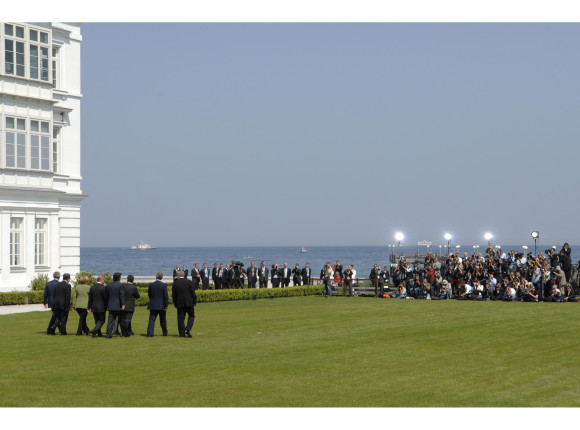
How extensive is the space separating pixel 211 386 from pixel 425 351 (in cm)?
625

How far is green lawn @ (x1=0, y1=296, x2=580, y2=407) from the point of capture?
41.0 ft

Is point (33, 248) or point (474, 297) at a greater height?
point (33, 248)

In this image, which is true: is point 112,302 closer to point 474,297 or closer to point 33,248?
point 33,248

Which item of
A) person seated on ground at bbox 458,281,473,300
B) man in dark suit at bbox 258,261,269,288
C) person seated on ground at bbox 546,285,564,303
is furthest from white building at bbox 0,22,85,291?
person seated on ground at bbox 546,285,564,303

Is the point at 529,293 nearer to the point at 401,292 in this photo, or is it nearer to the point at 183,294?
the point at 401,292

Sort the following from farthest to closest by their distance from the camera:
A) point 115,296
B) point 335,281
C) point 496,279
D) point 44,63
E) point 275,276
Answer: point 275,276, point 335,281, point 496,279, point 44,63, point 115,296

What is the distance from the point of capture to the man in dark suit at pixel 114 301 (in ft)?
68.2

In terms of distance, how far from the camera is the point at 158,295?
20.8 meters

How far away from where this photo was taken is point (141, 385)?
1356cm

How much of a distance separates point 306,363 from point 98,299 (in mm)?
7377

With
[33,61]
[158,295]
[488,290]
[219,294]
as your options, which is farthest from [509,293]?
[33,61]

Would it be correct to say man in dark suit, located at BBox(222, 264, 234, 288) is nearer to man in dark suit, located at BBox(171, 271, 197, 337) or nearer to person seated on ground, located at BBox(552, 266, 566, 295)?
person seated on ground, located at BBox(552, 266, 566, 295)

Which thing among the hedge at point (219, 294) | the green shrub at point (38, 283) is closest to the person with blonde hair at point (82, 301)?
the hedge at point (219, 294)

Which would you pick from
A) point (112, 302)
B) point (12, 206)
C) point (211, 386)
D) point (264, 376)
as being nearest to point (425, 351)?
point (264, 376)
